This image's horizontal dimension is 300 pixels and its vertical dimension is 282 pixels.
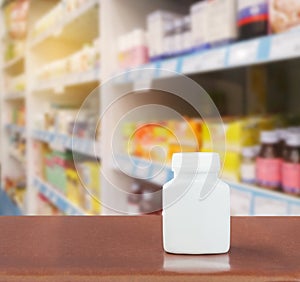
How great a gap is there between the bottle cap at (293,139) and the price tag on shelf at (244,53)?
21 cm

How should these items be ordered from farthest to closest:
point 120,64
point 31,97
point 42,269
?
point 31,97 → point 120,64 → point 42,269

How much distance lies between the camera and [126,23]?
6.87ft

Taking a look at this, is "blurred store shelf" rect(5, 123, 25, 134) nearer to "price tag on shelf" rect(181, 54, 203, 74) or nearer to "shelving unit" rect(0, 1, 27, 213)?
"shelving unit" rect(0, 1, 27, 213)

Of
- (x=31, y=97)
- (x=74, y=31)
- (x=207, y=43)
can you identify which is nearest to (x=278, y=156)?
(x=207, y=43)

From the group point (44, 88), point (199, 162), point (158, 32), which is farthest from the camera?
point (44, 88)

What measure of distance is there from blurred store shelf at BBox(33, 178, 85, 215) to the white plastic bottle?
6.71 ft

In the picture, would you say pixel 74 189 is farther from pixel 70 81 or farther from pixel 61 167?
pixel 70 81

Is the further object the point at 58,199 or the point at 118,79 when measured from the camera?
the point at 58,199

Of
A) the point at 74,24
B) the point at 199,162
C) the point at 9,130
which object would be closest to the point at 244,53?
the point at 199,162

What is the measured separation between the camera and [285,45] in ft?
3.28

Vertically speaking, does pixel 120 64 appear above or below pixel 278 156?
above

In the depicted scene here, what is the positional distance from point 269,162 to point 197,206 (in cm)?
82

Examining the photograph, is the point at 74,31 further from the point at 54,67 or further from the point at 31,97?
the point at 31,97

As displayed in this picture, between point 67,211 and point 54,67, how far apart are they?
1.15 m
